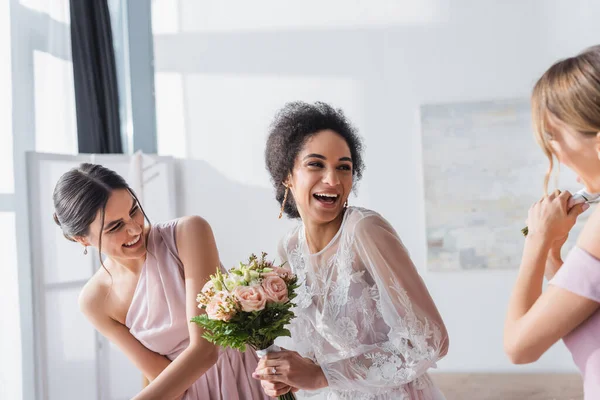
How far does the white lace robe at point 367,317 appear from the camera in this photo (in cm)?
208

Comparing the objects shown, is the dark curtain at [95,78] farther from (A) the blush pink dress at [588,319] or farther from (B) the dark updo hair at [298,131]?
(A) the blush pink dress at [588,319]

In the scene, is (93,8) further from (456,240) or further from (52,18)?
(456,240)

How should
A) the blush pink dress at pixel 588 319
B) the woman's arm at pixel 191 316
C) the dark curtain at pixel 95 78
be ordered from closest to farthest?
1. the blush pink dress at pixel 588 319
2. the woman's arm at pixel 191 316
3. the dark curtain at pixel 95 78

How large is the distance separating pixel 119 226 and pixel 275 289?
2.25 ft

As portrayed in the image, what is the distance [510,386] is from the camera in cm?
531

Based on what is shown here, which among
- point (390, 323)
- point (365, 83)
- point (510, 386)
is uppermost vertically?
point (365, 83)

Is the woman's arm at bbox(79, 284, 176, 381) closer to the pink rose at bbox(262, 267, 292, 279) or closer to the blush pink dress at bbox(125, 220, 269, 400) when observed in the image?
the blush pink dress at bbox(125, 220, 269, 400)

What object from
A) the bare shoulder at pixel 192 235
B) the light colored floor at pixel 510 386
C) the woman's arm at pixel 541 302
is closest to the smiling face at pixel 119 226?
the bare shoulder at pixel 192 235

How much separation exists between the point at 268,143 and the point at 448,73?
363 cm

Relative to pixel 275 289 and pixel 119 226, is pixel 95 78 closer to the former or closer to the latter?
pixel 119 226

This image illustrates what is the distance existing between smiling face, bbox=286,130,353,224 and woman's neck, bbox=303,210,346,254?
0.02 metres

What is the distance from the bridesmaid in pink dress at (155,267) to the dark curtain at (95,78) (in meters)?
3.27

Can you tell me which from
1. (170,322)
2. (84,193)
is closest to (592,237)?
(170,322)

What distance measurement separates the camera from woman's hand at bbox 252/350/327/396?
79.0 inches
